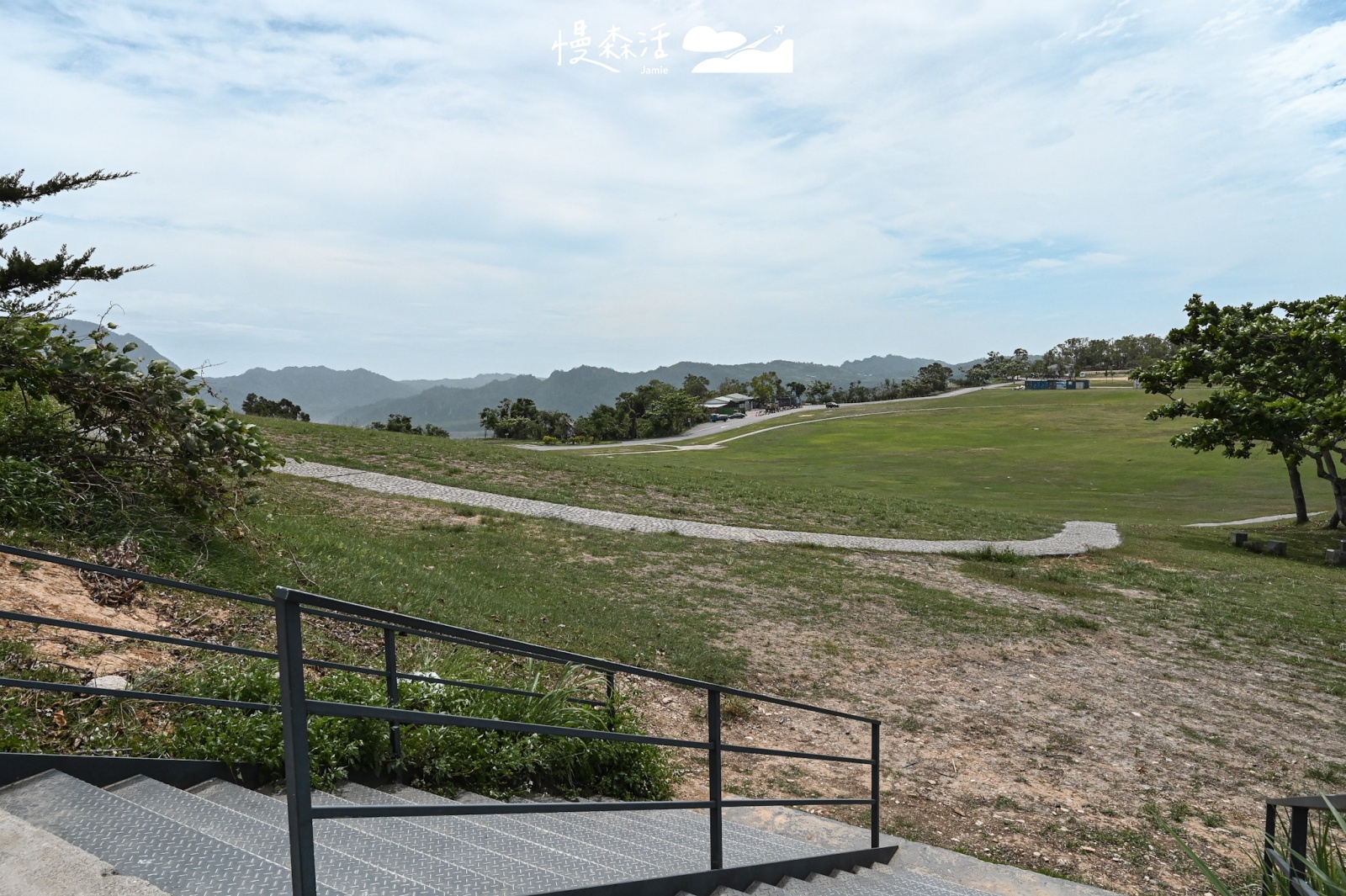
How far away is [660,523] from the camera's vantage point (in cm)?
1847

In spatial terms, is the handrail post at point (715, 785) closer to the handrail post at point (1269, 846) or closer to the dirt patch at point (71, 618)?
the handrail post at point (1269, 846)

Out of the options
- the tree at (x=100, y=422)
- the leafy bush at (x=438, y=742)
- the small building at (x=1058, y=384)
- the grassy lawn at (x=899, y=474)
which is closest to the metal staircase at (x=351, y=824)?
the leafy bush at (x=438, y=742)

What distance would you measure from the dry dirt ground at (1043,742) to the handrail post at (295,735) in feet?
16.5

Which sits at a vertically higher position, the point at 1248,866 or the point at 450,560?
the point at 450,560

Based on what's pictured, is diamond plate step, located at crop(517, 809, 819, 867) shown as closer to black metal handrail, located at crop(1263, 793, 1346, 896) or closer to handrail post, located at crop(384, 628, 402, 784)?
handrail post, located at crop(384, 628, 402, 784)

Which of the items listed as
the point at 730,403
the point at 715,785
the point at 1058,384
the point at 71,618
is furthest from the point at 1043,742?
the point at 1058,384

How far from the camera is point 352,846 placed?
2791 mm

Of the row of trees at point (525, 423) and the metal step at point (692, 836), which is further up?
the row of trees at point (525, 423)

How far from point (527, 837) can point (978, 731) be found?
6.28 m

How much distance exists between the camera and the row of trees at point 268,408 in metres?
42.0

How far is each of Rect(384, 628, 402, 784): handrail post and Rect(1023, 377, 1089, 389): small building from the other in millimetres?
130204

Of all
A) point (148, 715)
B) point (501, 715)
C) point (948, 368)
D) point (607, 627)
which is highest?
point (948, 368)

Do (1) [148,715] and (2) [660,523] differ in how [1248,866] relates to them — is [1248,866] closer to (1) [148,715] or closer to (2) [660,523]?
(1) [148,715]

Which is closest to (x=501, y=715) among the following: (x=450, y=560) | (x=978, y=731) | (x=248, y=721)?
(x=248, y=721)
